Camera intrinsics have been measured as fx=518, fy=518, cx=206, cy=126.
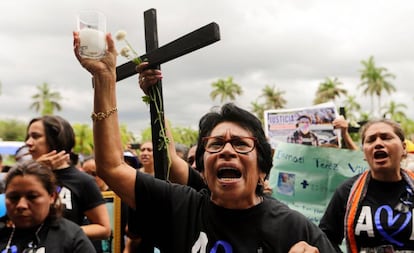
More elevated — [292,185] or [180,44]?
[180,44]

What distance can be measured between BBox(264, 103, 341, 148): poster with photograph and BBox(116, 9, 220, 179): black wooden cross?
318 cm

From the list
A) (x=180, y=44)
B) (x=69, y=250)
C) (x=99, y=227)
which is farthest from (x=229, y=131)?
(x=99, y=227)

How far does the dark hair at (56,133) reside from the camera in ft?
11.3

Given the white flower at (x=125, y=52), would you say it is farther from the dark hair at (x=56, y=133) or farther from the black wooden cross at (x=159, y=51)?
the dark hair at (x=56, y=133)

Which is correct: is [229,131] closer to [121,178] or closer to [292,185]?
[121,178]

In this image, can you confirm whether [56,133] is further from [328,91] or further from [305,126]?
[328,91]

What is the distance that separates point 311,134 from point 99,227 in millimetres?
2836

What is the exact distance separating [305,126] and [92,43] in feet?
12.8

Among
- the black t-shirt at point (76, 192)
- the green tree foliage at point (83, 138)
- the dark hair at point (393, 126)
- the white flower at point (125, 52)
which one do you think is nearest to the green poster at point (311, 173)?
the dark hair at point (393, 126)

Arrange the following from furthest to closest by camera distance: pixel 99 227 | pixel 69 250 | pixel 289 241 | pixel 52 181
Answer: pixel 99 227, pixel 52 181, pixel 69 250, pixel 289 241

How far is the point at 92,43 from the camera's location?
1932 mm

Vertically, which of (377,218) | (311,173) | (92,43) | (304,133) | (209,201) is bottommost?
(377,218)

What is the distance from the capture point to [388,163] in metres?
3.39

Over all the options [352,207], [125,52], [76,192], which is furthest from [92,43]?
[352,207]
